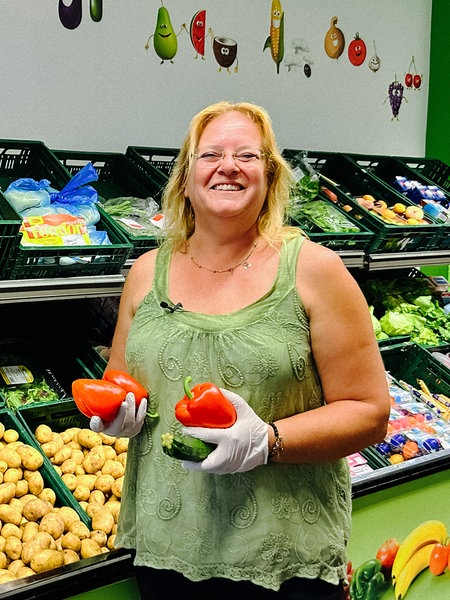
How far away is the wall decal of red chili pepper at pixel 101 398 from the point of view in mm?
1637

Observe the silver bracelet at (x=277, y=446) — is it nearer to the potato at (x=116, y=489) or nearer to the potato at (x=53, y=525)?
the potato at (x=53, y=525)

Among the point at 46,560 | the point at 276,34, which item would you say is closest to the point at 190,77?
the point at 276,34

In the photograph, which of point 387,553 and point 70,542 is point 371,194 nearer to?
point 387,553

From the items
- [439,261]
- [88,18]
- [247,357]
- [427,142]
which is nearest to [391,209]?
[439,261]

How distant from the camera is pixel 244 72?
4.01 meters

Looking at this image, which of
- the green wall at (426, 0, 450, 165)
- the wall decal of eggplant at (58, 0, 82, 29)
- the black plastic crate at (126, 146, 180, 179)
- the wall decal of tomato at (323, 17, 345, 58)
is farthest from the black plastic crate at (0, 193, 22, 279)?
the green wall at (426, 0, 450, 165)

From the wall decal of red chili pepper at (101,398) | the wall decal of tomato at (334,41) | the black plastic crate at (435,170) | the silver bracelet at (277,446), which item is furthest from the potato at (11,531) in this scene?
the black plastic crate at (435,170)

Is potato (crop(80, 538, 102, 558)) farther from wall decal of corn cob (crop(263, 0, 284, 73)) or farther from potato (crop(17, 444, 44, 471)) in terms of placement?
wall decal of corn cob (crop(263, 0, 284, 73))

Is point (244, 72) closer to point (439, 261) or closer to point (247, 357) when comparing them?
point (439, 261)

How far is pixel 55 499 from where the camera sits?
7.89 ft

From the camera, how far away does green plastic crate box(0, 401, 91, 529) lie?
234cm

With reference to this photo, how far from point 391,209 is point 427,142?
152 cm

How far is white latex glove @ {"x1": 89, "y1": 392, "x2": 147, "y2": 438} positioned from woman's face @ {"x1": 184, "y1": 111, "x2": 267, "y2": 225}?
47 centimetres

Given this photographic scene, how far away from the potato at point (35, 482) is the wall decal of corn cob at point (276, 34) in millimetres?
A: 2769
